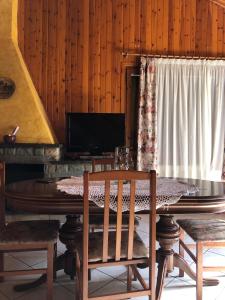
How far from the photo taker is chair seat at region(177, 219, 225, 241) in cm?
216

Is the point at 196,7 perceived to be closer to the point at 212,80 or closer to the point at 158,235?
the point at 212,80

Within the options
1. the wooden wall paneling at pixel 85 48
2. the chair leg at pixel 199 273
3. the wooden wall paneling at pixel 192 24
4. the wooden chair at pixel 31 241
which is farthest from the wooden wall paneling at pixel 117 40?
the chair leg at pixel 199 273

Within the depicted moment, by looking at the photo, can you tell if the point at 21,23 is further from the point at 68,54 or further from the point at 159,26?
the point at 159,26

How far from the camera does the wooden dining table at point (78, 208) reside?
1950 millimetres

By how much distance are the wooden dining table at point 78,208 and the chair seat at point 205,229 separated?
0.32ft

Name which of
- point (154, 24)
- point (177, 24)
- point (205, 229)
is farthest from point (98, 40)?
point (205, 229)

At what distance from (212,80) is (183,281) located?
345 centimetres

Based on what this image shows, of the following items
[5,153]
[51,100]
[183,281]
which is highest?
[51,100]

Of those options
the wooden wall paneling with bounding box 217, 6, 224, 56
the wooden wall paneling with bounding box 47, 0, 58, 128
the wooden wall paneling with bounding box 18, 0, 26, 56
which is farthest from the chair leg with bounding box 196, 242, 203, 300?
the wooden wall paneling with bounding box 18, 0, 26, 56

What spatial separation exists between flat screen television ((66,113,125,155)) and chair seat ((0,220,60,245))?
2.29 metres

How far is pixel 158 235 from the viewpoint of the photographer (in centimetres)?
234

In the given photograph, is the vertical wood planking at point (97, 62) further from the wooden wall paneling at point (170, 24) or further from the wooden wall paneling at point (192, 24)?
the wooden wall paneling at point (192, 24)

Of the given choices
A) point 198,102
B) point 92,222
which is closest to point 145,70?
point 198,102

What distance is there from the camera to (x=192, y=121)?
196 inches
